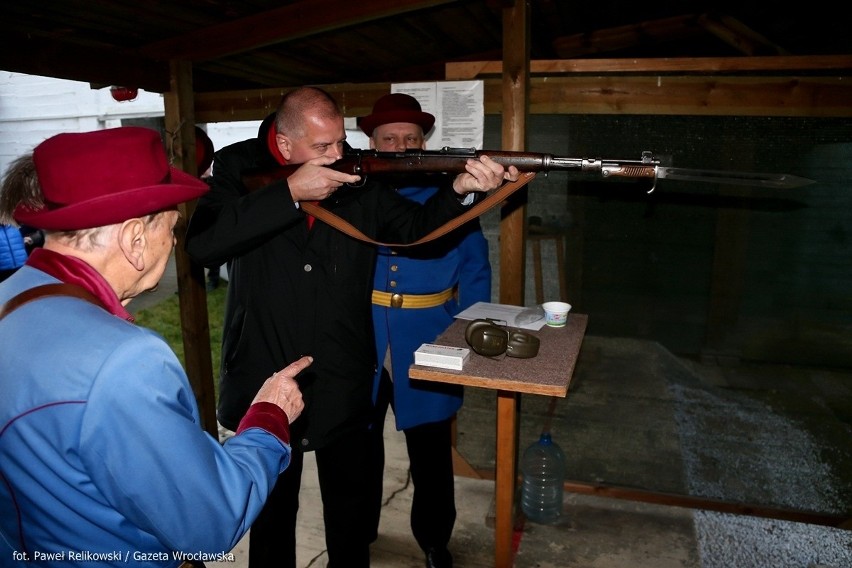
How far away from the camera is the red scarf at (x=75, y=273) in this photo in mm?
1047

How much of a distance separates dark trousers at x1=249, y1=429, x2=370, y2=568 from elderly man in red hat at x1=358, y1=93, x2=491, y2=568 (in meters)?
0.30

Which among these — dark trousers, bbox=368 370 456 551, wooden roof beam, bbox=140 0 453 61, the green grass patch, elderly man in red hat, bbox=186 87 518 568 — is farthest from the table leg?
the green grass patch

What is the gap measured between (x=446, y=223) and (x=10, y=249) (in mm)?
4006

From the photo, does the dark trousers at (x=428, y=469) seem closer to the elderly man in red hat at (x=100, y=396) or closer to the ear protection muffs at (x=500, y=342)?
the ear protection muffs at (x=500, y=342)

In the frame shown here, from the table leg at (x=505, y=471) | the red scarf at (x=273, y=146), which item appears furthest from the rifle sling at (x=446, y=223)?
the table leg at (x=505, y=471)

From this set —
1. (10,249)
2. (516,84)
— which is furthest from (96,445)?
(10,249)

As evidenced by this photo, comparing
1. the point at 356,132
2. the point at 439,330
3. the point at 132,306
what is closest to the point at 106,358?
the point at 439,330

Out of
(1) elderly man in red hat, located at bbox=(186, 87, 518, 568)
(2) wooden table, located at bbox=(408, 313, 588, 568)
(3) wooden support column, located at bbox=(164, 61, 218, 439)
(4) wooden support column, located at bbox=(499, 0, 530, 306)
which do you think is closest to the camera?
(2) wooden table, located at bbox=(408, 313, 588, 568)

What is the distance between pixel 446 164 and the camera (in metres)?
2.18

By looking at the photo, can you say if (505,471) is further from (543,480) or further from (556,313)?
(543,480)

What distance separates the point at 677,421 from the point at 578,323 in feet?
4.58

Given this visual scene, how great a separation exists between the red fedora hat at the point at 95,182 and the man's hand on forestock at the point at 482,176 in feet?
3.98

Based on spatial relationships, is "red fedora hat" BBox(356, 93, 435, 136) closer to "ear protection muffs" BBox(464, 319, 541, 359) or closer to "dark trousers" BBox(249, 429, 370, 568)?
"ear protection muffs" BBox(464, 319, 541, 359)

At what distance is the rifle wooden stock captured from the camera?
2.04 meters
